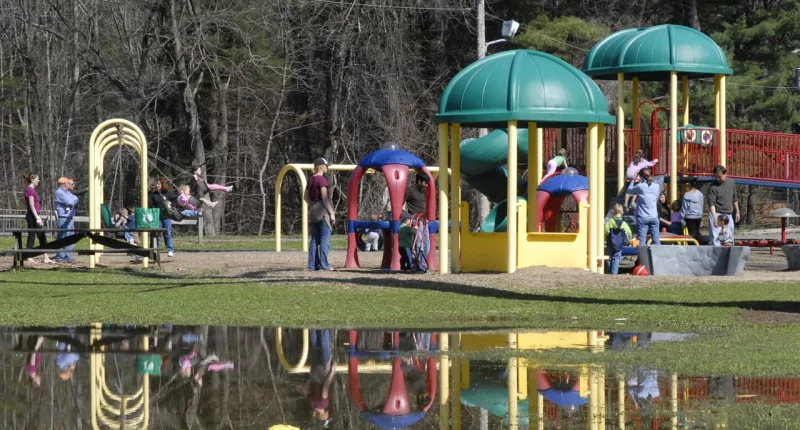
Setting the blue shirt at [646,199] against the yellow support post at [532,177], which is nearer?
the yellow support post at [532,177]

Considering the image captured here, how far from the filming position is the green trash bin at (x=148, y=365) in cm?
1076

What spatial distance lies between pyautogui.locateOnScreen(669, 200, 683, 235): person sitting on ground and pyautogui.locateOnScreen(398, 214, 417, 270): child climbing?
21.0 ft

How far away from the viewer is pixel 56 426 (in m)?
8.27

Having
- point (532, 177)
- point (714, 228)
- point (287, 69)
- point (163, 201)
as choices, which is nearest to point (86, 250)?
point (163, 201)

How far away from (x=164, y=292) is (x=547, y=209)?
301 inches

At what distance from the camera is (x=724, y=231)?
84.9ft

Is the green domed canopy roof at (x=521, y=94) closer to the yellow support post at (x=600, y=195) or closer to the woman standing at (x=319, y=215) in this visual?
the yellow support post at (x=600, y=195)

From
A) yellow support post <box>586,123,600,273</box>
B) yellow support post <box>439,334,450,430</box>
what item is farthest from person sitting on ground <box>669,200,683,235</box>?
yellow support post <box>439,334,450,430</box>

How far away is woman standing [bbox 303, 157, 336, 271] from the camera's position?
21641mm

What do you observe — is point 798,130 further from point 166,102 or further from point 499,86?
point 499,86

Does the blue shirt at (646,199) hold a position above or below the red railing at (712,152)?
below

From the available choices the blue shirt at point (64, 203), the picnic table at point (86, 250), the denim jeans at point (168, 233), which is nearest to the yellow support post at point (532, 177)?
the picnic table at point (86, 250)

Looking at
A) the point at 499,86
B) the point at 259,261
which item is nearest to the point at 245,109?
the point at 259,261

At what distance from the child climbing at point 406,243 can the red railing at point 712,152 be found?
8475mm
